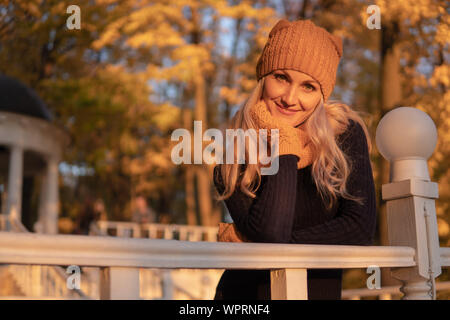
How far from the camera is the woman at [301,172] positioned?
1969mm

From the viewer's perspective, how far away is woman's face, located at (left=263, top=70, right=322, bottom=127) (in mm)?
2223

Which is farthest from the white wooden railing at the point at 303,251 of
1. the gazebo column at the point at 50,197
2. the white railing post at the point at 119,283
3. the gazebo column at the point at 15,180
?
the gazebo column at the point at 50,197

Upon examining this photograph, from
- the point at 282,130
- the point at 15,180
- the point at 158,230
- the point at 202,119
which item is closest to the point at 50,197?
the point at 15,180

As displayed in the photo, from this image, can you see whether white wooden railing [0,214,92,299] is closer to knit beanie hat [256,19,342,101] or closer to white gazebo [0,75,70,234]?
white gazebo [0,75,70,234]

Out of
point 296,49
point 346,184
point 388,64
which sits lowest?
point 346,184

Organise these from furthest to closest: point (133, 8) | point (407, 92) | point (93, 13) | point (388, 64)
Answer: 1. point (133, 8)
2. point (93, 13)
3. point (407, 92)
4. point (388, 64)

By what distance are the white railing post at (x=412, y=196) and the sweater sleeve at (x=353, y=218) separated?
0.18m

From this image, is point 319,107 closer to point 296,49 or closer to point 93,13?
point 296,49

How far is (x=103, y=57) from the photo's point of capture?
61.7 feet

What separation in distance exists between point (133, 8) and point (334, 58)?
11.4 m

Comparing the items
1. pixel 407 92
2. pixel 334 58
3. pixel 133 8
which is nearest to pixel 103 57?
pixel 133 8

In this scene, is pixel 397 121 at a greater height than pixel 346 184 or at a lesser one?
greater

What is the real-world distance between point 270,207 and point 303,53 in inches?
27.9

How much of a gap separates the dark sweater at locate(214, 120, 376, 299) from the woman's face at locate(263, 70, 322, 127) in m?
0.19
